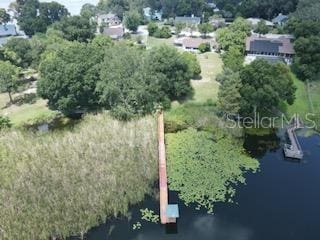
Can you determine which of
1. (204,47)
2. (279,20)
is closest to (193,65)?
(204,47)

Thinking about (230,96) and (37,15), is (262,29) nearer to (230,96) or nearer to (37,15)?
(230,96)

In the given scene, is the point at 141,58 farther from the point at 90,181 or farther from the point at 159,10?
the point at 159,10

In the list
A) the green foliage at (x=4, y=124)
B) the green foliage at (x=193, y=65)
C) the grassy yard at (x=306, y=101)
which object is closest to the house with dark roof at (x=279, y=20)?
the grassy yard at (x=306, y=101)

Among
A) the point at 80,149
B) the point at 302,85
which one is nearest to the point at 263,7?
the point at 302,85

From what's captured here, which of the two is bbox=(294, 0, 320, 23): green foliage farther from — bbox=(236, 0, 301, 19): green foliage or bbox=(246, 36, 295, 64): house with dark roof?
bbox=(246, 36, 295, 64): house with dark roof

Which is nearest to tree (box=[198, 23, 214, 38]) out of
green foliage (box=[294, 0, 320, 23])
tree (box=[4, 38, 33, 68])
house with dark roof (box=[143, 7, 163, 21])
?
green foliage (box=[294, 0, 320, 23])

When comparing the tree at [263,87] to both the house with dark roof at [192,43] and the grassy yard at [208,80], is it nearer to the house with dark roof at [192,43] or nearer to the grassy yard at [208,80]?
the grassy yard at [208,80]
